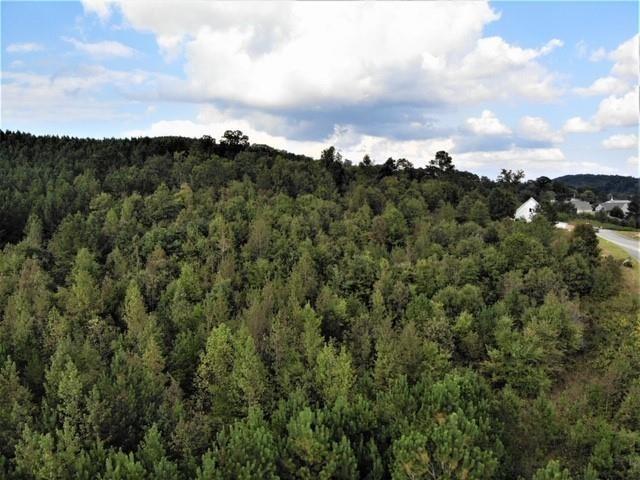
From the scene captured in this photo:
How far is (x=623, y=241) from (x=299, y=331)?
6344 centimetres

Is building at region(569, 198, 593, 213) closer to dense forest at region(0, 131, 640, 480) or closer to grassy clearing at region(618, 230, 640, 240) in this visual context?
dense forest at region(0, 131, 640, 480)

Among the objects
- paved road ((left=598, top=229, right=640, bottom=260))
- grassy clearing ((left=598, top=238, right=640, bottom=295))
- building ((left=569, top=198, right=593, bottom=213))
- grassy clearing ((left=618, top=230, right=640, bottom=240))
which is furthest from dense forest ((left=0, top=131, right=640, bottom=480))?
building ((left=569, top=198, right=593, bottom=213))

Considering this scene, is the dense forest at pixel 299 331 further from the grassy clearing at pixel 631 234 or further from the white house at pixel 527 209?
the grassy clearing at pixel 631 234

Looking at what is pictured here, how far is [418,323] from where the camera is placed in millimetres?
61500

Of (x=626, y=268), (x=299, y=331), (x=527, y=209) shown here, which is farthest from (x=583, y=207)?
(x=299, y=331)

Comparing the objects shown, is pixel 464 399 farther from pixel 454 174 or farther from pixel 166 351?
pixel 454 174

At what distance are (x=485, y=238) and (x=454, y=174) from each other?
51414mm

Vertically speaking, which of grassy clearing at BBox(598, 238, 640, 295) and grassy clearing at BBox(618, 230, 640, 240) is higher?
grassy clearing at BBox(618, 230, 640, 240)

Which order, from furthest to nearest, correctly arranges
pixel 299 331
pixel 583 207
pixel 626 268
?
pixel 583 207, pixel 626 268, pixel 299 331

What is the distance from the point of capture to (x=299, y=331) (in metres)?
58.4

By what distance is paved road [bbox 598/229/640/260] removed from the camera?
260 ft

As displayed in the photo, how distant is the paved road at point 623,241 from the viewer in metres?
79.3

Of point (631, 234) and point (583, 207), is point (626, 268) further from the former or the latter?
point (583, 207)

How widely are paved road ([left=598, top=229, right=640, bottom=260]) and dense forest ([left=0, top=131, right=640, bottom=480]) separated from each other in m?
7.84
